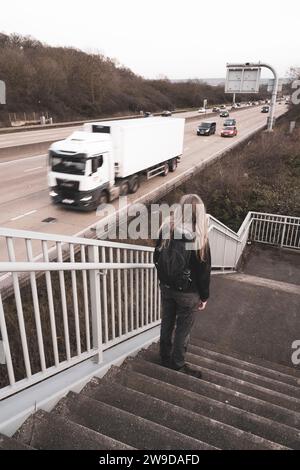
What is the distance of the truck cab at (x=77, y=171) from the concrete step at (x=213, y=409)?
9598 millimetres

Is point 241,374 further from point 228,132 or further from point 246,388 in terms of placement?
point 228,132

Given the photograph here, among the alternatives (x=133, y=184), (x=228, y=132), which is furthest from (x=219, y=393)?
(x=228, y=132)

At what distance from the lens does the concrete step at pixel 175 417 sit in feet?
8.36

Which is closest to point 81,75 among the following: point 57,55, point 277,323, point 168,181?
point 57,55

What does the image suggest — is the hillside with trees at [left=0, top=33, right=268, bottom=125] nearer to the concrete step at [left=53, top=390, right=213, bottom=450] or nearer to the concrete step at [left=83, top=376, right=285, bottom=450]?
the concrete step at [left=83, top=376, right=285, bottom=450]

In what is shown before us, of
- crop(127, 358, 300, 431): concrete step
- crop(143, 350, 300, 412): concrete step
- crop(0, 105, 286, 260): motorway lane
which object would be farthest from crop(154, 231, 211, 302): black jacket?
crop(0, 105, 286, 260): motorway lane

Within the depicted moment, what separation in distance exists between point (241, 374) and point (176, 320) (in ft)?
3.76

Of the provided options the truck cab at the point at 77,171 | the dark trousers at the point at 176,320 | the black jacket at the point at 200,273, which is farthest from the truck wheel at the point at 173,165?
the black jacket at the point at 200,273

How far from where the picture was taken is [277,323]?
6699 mm

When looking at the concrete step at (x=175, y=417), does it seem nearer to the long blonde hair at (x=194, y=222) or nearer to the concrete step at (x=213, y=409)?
the concrete step at (x=213, y=409)

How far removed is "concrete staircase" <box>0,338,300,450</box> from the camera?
7.53 ft

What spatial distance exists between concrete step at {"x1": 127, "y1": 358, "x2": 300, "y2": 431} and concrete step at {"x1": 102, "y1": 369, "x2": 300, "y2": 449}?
0.90 ft
